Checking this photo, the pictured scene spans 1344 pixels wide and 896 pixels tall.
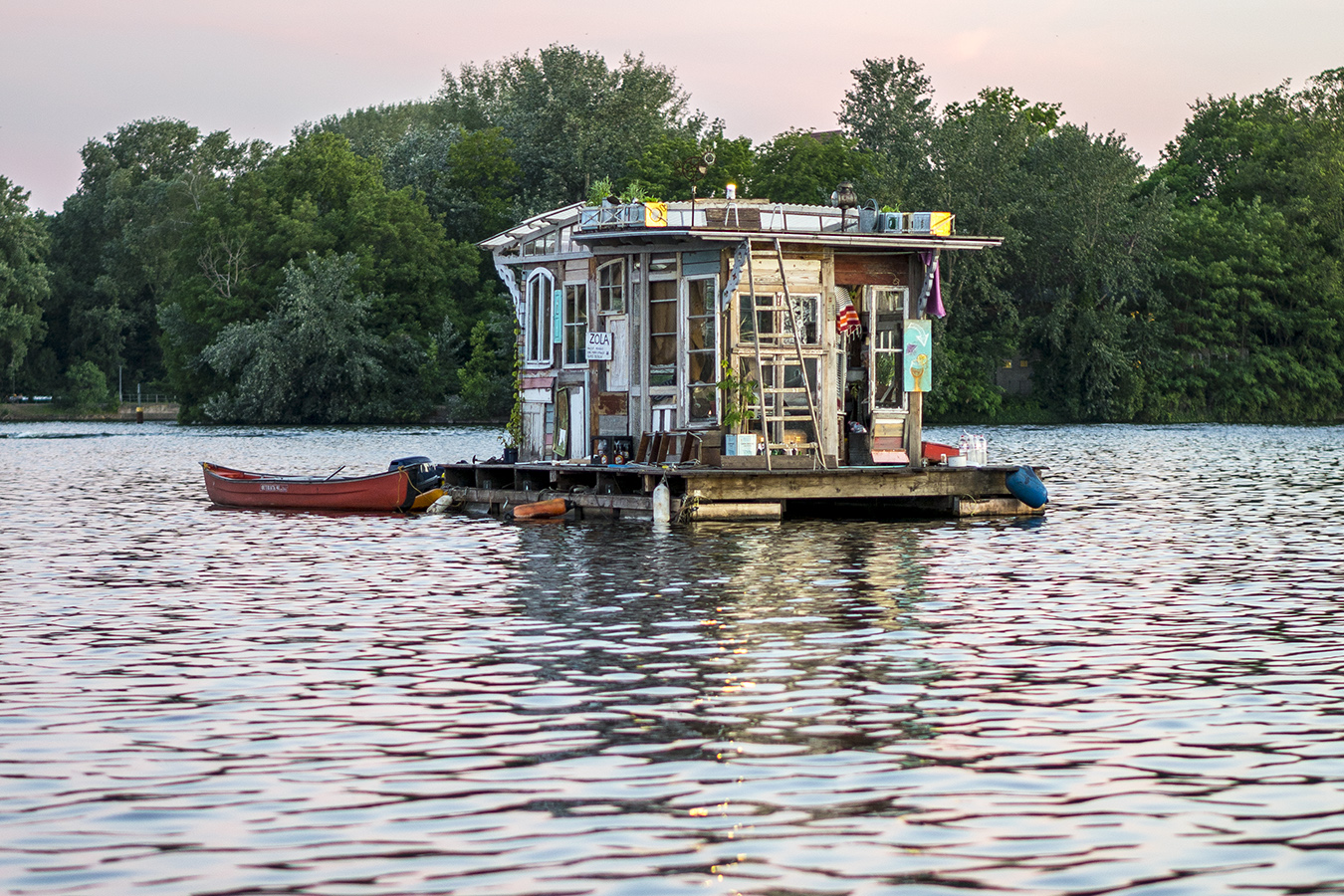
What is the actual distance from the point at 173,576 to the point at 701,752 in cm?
1366

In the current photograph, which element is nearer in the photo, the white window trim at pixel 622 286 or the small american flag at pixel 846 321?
the small american flag at pixel 846 321

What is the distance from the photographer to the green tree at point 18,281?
400 ft

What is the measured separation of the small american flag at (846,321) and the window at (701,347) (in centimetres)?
245

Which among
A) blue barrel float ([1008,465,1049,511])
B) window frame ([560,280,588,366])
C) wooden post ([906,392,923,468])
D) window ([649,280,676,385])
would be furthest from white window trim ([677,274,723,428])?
blue barrel float ([1008,465,1049,511])

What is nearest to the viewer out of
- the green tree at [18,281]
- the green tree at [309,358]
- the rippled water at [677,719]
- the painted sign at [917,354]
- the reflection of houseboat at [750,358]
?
the rippled water at [677,719]

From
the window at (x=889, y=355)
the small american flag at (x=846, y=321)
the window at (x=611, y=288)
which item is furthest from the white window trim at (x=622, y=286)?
the window at (x=889, y=355)

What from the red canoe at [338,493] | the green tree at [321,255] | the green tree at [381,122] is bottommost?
the red canoe at [338,493]

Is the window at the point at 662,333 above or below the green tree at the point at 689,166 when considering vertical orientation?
below

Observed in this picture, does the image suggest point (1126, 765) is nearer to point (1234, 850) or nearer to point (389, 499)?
point (1234, 850)

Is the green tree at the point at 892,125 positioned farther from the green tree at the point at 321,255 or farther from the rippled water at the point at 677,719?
the rippled water at the point at 677,719

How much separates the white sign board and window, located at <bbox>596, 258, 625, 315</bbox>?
0.57 meters

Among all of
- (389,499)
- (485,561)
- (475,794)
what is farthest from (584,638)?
(389,499)

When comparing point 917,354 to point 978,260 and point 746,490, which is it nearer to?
point 746,490

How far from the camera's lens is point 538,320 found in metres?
34.9
